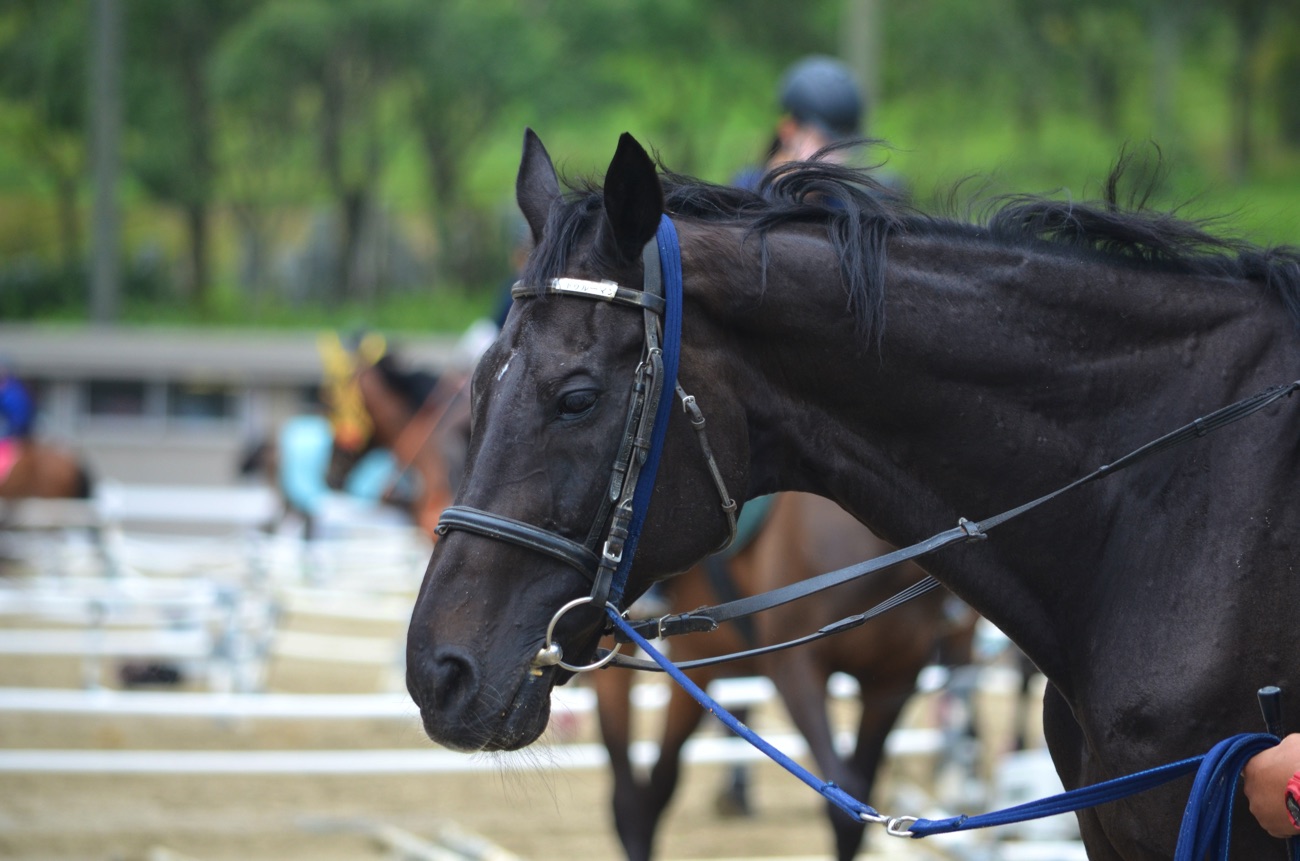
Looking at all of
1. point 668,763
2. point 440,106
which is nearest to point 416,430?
point 668,763

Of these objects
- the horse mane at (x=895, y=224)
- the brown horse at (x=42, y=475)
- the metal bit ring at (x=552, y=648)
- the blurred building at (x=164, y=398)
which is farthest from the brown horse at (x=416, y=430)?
the blurred building at (x=164, y=398)

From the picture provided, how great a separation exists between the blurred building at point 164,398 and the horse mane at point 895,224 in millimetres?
18149

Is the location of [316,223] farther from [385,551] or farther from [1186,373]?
[1186,373]

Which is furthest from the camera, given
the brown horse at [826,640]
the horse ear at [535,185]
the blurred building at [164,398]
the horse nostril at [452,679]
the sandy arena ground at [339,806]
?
the blurred building at [164,398]

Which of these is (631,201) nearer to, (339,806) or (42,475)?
(339,806)

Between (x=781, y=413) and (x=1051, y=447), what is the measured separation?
1.56 ft

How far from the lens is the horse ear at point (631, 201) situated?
1987mm

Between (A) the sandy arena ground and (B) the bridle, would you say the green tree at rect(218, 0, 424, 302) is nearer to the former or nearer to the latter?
(A) the sandy arena ground

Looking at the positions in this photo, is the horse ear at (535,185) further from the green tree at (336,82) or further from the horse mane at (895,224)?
the green tree at (336,82)

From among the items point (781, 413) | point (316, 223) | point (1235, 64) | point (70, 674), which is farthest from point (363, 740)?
point (1235, 64)

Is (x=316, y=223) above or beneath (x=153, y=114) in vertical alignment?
beneath

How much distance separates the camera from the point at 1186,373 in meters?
2.16

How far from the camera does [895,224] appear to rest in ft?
7.46

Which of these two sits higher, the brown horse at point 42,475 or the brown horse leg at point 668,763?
the brown horse leg at point 668,763
